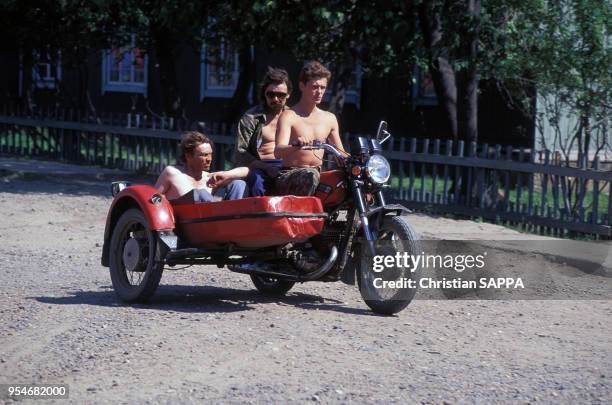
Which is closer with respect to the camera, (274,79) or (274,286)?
(274,79)

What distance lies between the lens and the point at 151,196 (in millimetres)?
7480

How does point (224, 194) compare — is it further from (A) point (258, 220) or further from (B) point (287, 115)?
(B) point (287, 115)

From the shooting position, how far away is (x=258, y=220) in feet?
23.1

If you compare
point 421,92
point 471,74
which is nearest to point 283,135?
point 471,74

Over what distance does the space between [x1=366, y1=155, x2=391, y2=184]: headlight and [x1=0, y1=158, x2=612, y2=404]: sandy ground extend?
2.93 feet

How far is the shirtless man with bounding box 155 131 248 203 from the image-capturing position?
294 inches

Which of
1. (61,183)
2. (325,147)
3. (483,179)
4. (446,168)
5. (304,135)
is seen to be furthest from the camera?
(61,183)

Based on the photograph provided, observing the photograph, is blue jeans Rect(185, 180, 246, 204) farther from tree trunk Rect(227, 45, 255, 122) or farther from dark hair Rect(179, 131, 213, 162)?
tree trunk Rect(227, 45, 255, 122)

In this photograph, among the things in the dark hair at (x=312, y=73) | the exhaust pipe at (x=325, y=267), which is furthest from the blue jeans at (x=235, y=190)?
the dark hair at (x=312, y=73)

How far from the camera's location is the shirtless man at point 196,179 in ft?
24.5

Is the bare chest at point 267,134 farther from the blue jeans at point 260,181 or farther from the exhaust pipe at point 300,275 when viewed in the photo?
the exhaust pipe at point 300,275

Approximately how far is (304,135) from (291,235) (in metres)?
0.89

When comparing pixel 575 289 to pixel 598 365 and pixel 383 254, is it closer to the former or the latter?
pixel 383 254

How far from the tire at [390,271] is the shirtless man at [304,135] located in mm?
578
